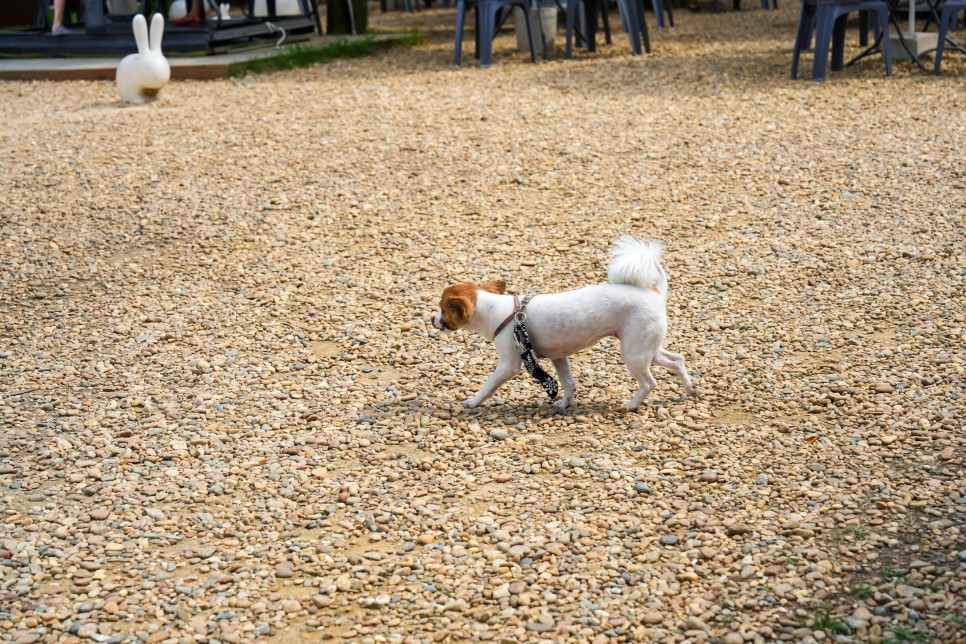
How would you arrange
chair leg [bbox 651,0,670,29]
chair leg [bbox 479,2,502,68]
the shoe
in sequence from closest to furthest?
chair leg [bbox 479,2,502,68] → the shoe → chair leg [bbox 651,0,670,29]

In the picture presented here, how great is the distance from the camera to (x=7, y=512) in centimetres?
325

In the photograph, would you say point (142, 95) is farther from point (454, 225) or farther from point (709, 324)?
point (709, 324)

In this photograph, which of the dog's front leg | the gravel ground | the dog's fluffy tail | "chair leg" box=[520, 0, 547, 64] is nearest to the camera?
the gravel ground

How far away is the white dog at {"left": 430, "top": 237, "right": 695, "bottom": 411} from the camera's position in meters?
3.46

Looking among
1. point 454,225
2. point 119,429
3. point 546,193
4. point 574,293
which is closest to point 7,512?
point 119,429

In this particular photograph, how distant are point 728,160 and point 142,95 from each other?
472cm

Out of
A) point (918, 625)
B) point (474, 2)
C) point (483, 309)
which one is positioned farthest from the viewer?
point (474, 2)

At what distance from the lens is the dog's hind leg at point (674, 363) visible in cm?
364

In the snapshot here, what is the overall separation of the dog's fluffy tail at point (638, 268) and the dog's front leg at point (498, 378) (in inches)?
16.5

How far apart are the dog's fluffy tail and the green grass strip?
279 inches

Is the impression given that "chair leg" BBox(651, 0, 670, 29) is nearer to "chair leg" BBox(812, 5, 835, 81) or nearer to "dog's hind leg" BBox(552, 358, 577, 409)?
"chair leg" BBox(812, 5, 835, 81)

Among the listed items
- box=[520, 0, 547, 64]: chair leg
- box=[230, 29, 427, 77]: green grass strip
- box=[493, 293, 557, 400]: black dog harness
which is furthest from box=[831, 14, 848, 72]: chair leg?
box=[493, 293, 557, 400]: black dog harness

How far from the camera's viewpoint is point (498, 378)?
362cm

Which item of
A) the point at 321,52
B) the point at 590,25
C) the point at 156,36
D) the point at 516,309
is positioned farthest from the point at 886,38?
the point at 516,309
